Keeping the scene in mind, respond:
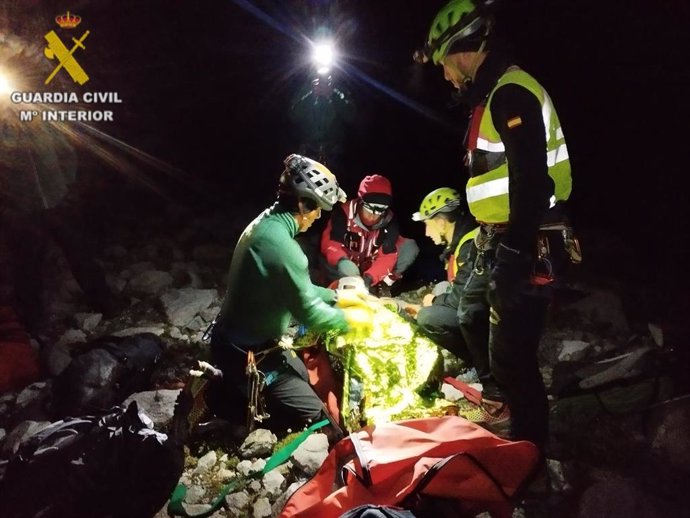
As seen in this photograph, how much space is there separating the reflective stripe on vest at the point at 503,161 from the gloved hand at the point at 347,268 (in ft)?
10.3

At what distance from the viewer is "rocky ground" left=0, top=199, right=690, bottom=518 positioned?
301cm

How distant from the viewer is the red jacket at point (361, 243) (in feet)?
20.7

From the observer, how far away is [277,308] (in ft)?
11.4

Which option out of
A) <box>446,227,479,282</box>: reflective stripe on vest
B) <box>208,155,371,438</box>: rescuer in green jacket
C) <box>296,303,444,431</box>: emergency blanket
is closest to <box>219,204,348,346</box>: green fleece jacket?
<box>208,155,371,438</box>: rescuer in green jacket

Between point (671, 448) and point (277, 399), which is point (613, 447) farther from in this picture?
point (277, 399)

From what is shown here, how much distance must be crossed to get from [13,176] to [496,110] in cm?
560

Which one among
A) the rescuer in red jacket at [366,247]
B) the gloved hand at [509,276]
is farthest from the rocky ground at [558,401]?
the gloved hand at [509,276]

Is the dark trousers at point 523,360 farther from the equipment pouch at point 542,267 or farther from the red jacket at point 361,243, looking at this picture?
the red jacket at point 361,243

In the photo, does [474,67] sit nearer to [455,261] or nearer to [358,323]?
[358,323]

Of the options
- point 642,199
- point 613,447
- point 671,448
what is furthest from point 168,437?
point 642,199

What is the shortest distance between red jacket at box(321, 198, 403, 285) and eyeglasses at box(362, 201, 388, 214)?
0.23m

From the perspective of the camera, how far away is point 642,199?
26.2 ft

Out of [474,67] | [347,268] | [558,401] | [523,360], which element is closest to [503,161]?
[474,67]

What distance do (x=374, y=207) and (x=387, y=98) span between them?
7.39m
